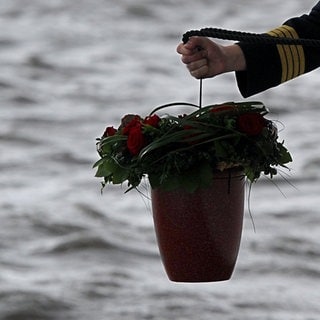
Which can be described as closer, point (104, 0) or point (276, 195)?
point (276, 195)

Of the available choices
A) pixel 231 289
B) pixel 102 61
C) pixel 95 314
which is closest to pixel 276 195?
pixel 231 289

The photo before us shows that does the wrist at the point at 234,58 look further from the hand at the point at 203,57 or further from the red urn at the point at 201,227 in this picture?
the red urn at the point at 201,227

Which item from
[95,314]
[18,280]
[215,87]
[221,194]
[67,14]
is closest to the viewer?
[221,194]

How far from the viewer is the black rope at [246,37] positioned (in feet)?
6.60

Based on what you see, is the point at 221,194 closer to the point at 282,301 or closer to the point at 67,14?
the point at 282,301

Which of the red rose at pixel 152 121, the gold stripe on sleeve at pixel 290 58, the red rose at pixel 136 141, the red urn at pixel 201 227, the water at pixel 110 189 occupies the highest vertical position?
the water at pixel 110 189

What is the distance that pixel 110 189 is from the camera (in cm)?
494

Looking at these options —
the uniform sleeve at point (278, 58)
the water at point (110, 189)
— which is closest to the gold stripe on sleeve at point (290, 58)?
the uniform sleeve at point (278, 58)

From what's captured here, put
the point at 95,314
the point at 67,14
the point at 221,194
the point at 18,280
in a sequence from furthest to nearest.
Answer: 1. the point at 67,14
2. the point at 18,280
3. the point at 95,314
4. the point at 221,194

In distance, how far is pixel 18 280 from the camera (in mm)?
3906

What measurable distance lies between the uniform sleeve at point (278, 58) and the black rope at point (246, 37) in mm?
63

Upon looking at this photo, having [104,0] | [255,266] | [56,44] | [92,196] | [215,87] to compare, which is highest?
[104,0]

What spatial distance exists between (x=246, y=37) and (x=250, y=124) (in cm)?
14

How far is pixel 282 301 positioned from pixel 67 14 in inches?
161
